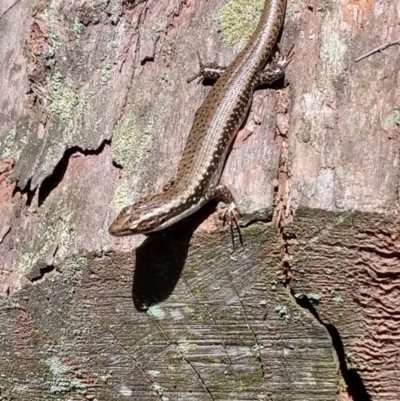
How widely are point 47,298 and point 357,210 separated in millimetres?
1215

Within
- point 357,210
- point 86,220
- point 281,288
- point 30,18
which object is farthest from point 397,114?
point 30,18

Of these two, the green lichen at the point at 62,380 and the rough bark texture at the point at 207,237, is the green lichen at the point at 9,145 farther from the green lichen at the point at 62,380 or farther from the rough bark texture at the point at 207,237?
the green lichen at the point at 62,380

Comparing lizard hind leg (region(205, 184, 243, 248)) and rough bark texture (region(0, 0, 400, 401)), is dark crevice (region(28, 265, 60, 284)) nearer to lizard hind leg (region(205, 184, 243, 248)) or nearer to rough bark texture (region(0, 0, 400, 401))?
rough bark texture (region(0, 0, 400, 401))

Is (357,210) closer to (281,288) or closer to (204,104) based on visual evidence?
(281,288)

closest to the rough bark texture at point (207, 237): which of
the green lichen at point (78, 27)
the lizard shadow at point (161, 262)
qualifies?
the lizard shadow at point (161, 262)

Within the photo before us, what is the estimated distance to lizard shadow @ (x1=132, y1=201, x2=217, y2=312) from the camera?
109 inches

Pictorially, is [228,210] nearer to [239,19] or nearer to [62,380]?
[62,380]

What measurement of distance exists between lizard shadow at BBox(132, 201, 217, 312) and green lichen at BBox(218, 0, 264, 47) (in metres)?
1.03

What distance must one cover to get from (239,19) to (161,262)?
1377mm

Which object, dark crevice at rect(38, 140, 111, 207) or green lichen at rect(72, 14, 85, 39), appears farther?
green lichen at rect(72, 14, 85, 39)

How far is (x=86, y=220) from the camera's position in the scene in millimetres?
2957

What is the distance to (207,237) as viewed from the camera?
8.96ft

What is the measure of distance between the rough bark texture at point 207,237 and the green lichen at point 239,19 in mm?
55

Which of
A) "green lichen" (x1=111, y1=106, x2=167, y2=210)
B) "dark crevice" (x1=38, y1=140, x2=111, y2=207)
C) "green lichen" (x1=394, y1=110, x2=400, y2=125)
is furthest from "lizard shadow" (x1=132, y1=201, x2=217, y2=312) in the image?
"green lichen" (x1=394, y1=110, x2=400, y2=125)
